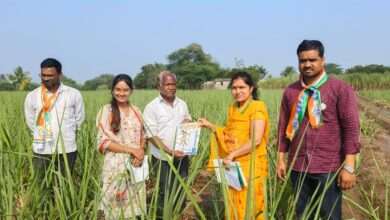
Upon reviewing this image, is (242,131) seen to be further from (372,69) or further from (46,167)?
(372,69)

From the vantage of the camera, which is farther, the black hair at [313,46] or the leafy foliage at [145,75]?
the leafy foliage at [145,75]

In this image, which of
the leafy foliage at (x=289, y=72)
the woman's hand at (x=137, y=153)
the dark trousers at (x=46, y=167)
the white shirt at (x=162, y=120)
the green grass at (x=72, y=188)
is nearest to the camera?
the green grass at (x=72, y=188)

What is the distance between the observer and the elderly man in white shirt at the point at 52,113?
98.0 inches

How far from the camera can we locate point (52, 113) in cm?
257

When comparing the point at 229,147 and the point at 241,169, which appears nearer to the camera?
the point at 241,169

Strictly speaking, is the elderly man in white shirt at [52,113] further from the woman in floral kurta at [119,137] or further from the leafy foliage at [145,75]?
the leafy foliage at [145,75]

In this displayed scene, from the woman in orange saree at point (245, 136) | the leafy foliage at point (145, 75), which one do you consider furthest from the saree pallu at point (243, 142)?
the leafy foliage at point (145, 75)

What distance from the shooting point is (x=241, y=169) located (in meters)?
2.16

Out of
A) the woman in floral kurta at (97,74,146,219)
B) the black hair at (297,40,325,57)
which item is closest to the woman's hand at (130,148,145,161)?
the woman in floral kurta at (97,74,146,219)

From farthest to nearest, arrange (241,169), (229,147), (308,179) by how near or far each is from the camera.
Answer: (229,147), (241,169), (308,179)

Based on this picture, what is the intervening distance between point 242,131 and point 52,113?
4.54ft

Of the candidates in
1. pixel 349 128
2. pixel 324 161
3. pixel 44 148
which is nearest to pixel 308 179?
pixel 324 161

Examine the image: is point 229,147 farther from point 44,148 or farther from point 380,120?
point 380,120

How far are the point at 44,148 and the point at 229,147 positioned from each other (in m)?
1.34
